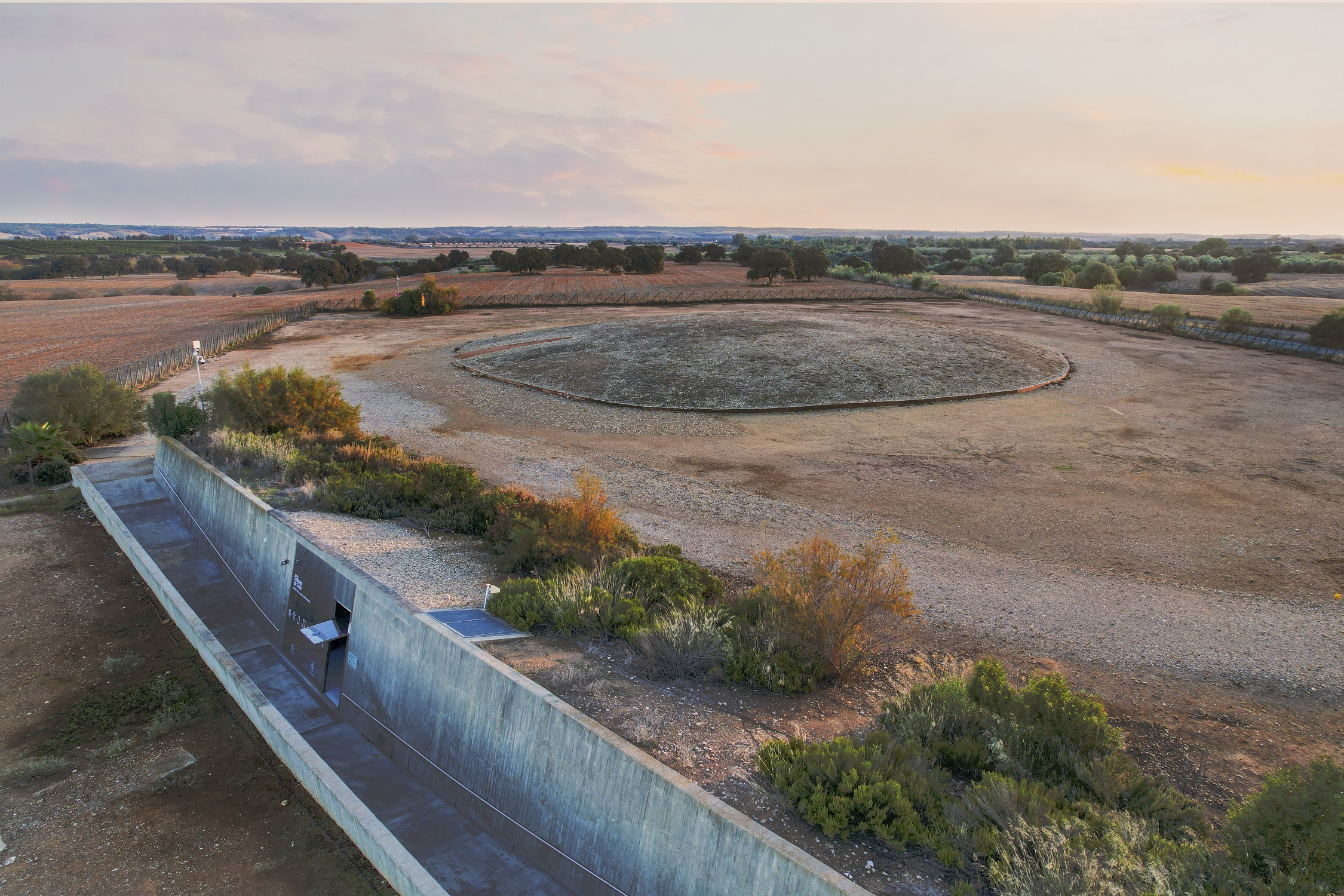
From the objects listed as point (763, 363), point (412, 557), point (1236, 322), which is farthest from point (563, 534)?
point (1236, 322)

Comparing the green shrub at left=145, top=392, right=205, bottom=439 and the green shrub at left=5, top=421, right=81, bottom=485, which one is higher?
the green shrub at left=145, top=392, right=205, bottom=439

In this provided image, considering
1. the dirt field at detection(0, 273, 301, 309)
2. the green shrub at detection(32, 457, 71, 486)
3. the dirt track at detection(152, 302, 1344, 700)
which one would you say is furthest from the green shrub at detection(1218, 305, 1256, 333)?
the dirt field at detection(0, 273, 301, 309)

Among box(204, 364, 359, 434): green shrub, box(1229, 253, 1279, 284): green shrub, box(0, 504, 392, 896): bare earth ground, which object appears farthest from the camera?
box(1229, 253, 1279, 284): green shrub

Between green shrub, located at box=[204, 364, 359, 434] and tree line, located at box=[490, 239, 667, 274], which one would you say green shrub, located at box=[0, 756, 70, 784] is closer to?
green shrub, located at box=[204, 364, 359, 434]

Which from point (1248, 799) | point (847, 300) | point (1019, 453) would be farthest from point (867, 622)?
point (847, 300)

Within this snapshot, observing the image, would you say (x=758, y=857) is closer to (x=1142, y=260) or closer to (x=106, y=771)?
(x=106, y=771)
